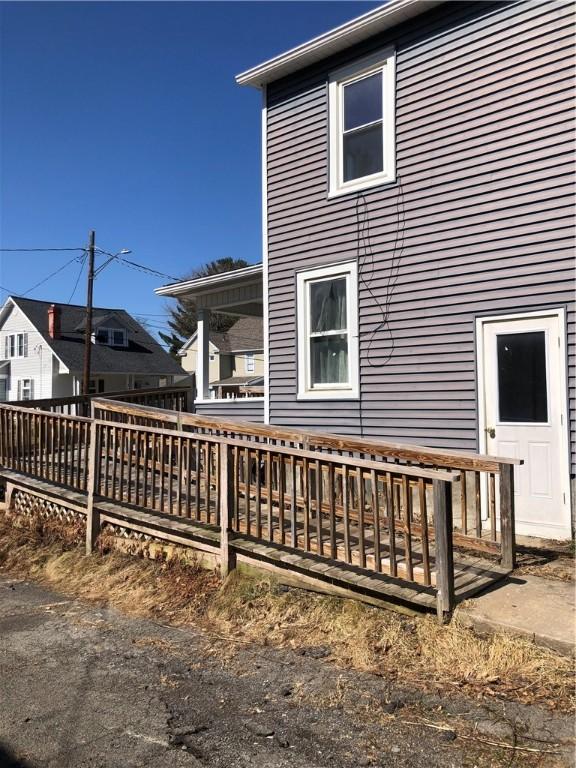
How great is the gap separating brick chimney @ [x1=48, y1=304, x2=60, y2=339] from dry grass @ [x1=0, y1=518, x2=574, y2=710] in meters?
25.6

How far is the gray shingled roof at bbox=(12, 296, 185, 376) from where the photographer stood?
96.6ft

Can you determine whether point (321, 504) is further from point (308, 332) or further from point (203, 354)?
point (203, 354)

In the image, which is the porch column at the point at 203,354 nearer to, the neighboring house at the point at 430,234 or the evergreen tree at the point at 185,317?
the neighboring house at the point at 430,234

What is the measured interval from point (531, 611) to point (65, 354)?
94.5 feet

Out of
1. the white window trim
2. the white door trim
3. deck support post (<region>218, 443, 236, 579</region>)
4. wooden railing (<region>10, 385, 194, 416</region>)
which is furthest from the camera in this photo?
the white window trim

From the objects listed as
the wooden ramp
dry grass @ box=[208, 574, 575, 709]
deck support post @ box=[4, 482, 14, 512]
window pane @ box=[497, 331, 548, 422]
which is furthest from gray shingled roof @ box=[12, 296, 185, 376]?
dry grass @ box=[208, 574, 575, 709]

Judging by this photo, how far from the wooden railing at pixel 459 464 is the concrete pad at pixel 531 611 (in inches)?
14.3

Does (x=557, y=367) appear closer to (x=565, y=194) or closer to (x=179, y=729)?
(x=565, y=194)

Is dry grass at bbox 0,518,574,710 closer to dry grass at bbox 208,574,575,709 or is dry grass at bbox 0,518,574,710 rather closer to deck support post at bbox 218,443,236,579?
dry grass at bbox 208,574,575,709

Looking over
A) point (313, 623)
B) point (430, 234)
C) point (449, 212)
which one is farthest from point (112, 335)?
point (313, 623)

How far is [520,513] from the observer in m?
5.43

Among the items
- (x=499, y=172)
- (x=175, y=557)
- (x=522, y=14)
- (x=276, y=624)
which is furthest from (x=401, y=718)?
(x=522, y=14)

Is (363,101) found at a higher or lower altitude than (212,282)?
higher

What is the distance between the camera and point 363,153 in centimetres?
715
